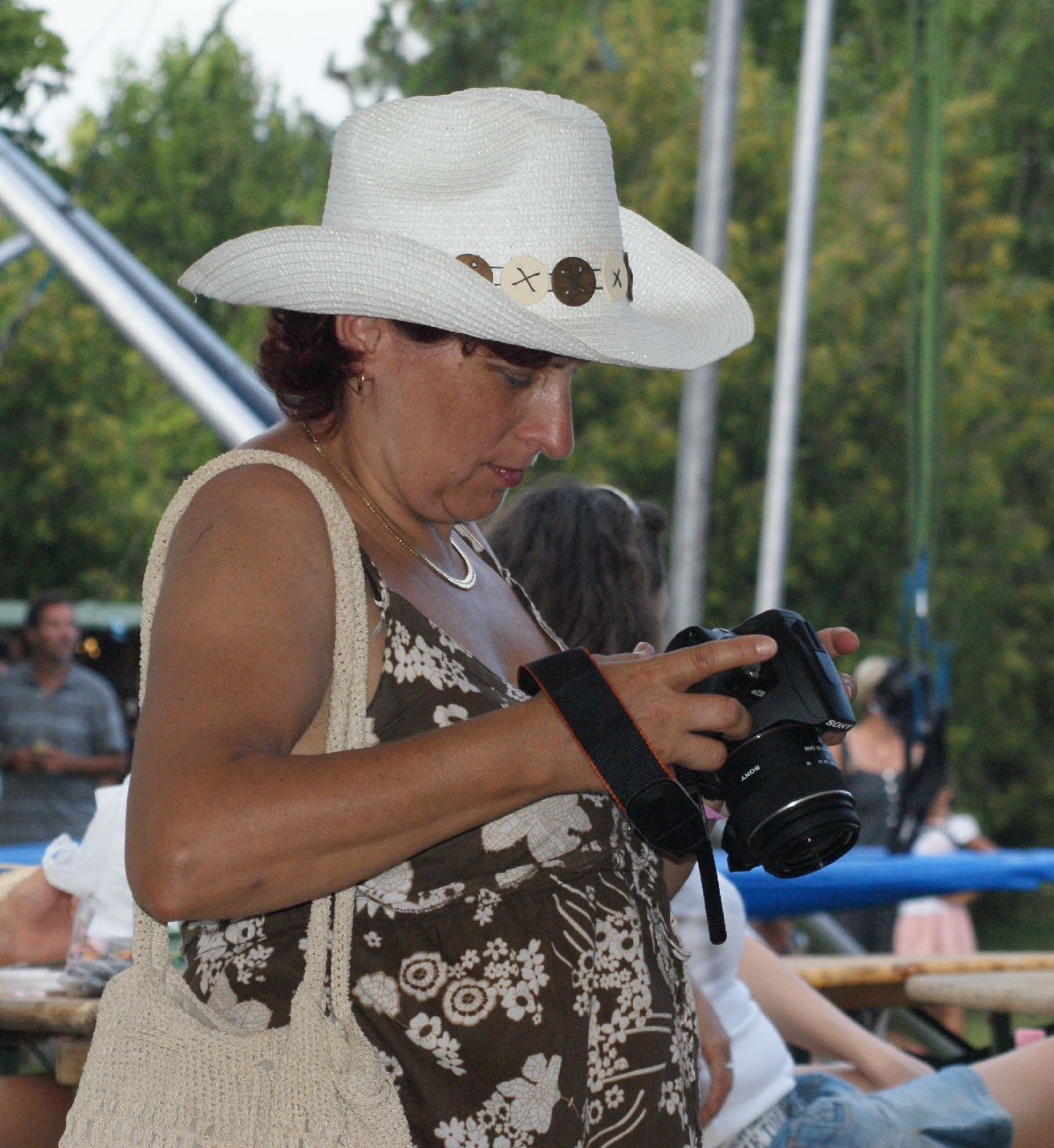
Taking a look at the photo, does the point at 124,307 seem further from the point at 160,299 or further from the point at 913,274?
the point at 913,274

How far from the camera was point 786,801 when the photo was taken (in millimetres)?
1356

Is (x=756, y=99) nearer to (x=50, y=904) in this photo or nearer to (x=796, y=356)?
(x=796, y=356)

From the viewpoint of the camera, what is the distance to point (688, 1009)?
154 centimetres

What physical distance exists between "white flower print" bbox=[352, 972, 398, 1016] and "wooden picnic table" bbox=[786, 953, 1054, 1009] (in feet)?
7.11

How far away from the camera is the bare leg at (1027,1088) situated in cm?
239

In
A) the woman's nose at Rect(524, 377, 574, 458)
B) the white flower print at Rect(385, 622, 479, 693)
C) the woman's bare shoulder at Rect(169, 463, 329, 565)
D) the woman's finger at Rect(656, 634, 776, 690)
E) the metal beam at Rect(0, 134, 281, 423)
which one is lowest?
the metal beam at Rect(0, 134, 281, 423)

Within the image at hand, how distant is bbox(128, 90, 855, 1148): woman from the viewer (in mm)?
1125

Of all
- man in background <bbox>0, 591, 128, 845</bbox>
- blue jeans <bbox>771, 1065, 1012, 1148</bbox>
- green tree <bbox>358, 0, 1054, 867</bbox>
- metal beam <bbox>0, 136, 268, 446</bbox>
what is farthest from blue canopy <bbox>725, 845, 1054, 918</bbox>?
green tree <bbox>358, 0, 1054, 867</bbox>

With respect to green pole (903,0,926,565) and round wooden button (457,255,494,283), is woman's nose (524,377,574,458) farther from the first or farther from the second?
green pole (903,0,926,565)

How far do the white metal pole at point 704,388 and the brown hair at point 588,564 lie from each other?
2.66m

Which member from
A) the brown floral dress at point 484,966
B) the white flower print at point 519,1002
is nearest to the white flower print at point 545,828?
the brown floral dress at point 484,966

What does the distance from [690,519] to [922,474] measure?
7.62 ft

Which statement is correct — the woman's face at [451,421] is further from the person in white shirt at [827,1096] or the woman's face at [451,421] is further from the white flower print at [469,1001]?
the person in white shirt at [827,1096]

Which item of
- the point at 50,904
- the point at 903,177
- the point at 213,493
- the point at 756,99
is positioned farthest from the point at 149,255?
the point at 213,493
